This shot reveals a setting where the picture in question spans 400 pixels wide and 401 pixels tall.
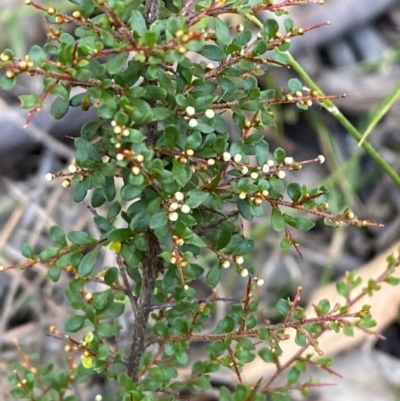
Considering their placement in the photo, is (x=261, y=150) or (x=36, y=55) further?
(x=261, y=150)

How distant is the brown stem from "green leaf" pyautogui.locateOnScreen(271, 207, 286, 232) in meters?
0.14

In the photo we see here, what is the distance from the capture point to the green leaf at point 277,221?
69 cm

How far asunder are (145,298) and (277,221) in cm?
22

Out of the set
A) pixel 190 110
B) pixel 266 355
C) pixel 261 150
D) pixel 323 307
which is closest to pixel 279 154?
pixel 261 150

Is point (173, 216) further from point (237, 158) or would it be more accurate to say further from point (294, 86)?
point (294, 86)

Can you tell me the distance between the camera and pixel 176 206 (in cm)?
64

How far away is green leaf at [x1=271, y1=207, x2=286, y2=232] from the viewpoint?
69 cm

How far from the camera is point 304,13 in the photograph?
6.39ft

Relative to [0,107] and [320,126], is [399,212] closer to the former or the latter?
[320,126]

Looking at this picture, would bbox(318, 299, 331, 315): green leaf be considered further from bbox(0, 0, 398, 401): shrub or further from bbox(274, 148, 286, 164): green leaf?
bbox(274, 148, 286, 164): green leaf

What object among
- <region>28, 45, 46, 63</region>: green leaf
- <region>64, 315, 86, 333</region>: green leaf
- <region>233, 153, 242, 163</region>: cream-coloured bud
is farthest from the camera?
<region>64, 315, 86, 333</region>: green leaf

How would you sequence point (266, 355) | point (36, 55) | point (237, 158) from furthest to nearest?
point (266, 355), point (237, 158), point (36, 55)

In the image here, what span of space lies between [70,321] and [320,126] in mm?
1245

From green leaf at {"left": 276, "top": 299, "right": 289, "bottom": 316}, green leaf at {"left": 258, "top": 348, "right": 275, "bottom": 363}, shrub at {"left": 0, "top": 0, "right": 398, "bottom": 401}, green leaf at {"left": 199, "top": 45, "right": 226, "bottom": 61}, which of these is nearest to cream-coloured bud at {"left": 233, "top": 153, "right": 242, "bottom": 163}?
shrub at {"left": 0, "top": 0, "right": 398, "bottom": 401}
